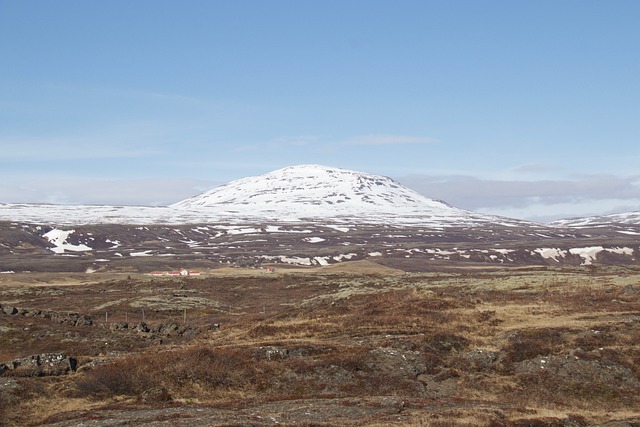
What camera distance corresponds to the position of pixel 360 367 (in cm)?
3412

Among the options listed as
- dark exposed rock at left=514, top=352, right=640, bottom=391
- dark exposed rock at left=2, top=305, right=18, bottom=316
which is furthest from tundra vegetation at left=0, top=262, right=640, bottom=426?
dark exposed rock at left=2, top=305, right=18, bottom=316

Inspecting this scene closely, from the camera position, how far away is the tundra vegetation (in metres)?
26.8

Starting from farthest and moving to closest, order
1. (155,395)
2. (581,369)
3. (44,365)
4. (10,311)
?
(10,311)
(44,365)
(581,369)
(155,395)

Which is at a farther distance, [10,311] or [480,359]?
[10,311]

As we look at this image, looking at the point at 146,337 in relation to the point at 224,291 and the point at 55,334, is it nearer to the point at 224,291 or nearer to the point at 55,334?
the point at 55,334

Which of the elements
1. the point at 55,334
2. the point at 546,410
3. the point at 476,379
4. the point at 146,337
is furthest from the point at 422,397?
the point at 55,334

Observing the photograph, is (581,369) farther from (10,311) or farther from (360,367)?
(10,311)

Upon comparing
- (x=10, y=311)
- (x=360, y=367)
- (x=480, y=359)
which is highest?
(x=480, y=359)

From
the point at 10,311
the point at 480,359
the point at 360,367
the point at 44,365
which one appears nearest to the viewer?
the point at 360,367

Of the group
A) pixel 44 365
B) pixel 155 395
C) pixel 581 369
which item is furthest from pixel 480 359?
pixel 44 365

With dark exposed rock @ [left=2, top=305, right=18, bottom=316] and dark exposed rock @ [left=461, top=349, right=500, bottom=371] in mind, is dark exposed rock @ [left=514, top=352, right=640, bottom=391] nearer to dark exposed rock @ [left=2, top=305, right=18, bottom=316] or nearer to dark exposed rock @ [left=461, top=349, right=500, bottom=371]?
dark exposed rock @ [left=461, top=349, right=500, bottom=371]

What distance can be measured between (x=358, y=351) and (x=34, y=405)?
16.5 metres

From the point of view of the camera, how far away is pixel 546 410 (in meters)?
25.5

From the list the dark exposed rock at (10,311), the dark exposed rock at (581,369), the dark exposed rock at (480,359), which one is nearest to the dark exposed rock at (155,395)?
the dark exposed rock at (480,359)
